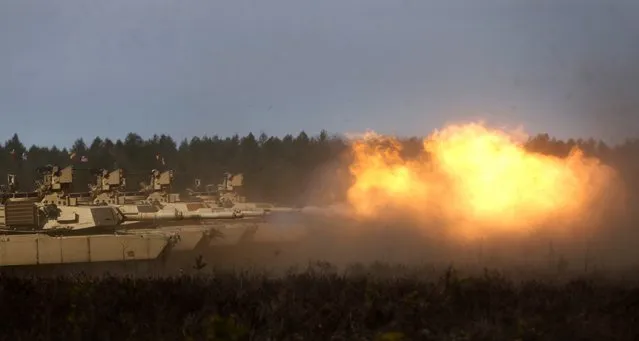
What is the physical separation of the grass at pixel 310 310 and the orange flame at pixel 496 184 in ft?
44.0

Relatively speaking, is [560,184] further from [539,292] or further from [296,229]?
[539,292]

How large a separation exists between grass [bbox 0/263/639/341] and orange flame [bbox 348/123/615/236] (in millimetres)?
13405

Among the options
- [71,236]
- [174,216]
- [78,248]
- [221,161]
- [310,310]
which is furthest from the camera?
[221,161]

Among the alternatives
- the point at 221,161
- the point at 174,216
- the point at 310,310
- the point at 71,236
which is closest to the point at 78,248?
the point at 71,236

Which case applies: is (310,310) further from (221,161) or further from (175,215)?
(221,161)

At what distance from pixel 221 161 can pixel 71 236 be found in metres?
81.8

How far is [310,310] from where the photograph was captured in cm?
940

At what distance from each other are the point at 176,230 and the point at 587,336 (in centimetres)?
2202

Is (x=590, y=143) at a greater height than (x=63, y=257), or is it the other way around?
(x=590, y=143)

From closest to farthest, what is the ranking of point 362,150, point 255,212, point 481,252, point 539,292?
point 539,292, point 481,252, point 362,150, point 255,212

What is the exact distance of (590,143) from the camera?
25062 mm

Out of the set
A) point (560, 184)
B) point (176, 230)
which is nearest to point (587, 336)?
point (560, 184)

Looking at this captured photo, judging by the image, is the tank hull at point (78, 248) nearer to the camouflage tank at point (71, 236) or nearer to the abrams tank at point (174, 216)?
the camouflage tank at point (71, 236)

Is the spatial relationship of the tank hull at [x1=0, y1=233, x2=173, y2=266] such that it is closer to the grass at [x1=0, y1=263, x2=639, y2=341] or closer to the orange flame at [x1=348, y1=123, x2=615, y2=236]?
the orange flame at [x1=348, y1=123, x2=615, y2=236]
